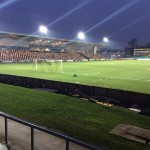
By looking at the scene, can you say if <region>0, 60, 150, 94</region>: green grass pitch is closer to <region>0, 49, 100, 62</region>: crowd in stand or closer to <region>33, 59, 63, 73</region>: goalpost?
<region>33, 59, 63, 73</region>: goalpost

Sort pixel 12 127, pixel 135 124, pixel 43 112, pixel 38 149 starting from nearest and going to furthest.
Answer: pixel 38 149, pixel 12 127, pixel 135 124, pixel 43 112

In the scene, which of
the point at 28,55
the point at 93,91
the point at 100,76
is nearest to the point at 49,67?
the point at 100,76

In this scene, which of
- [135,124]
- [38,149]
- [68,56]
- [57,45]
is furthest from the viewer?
[57,45]

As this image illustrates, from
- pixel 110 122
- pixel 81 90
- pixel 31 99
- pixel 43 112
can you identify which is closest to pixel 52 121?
pixel 43 112

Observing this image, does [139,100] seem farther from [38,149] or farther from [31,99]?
[38,149]

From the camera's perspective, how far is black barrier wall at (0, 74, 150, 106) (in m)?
14.3

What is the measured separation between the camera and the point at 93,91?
55.6ft

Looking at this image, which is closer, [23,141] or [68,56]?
[23,141]

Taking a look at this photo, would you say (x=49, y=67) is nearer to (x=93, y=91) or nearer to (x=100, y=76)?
(x=100, y=76)

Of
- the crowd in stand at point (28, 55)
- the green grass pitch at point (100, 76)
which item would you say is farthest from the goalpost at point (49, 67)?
the crowd in stand at point (28, 55)

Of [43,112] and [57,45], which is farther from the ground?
[57,45]

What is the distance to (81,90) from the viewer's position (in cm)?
1752

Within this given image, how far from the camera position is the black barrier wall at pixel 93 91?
1434 cm

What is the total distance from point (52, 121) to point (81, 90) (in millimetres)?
7069
